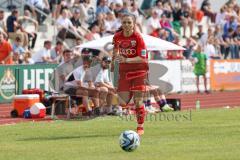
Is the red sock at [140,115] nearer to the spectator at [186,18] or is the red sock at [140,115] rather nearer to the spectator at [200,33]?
the spectator at [200,33]

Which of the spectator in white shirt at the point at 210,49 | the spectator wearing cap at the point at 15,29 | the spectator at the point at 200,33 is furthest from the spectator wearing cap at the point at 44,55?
the spectator at the point at 200,33

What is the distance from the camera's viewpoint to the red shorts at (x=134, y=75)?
56.3 ft

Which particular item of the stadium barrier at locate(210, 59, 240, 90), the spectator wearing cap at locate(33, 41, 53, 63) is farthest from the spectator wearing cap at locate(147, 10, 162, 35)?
the spectator wearing cap at locate(33, 41, 53, 63)

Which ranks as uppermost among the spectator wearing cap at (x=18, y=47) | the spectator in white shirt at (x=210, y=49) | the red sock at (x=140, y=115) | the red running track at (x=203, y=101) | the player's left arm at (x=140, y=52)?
the spectator in white shirt at (x=210, y=49)

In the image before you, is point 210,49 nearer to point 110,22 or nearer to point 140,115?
point 110,22

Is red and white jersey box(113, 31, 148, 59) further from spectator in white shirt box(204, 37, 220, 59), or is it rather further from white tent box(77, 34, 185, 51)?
spectator in white shirt box(204, 37, 220, 59)

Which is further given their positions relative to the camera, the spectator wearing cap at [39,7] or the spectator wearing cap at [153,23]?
the spectator wearing cap at [153,23]

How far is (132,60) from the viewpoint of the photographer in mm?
17094

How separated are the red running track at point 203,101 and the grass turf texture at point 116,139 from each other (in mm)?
1892

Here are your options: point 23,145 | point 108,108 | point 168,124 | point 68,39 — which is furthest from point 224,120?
point 68,39

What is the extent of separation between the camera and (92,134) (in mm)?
17328

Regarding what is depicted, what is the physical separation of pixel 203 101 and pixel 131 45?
1345 centimetres

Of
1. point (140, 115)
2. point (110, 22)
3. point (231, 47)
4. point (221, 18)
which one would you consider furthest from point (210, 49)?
point (140, 115)

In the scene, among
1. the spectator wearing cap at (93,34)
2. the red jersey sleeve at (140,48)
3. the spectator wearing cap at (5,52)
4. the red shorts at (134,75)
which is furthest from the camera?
the spectator wearing cap at (93,34)
